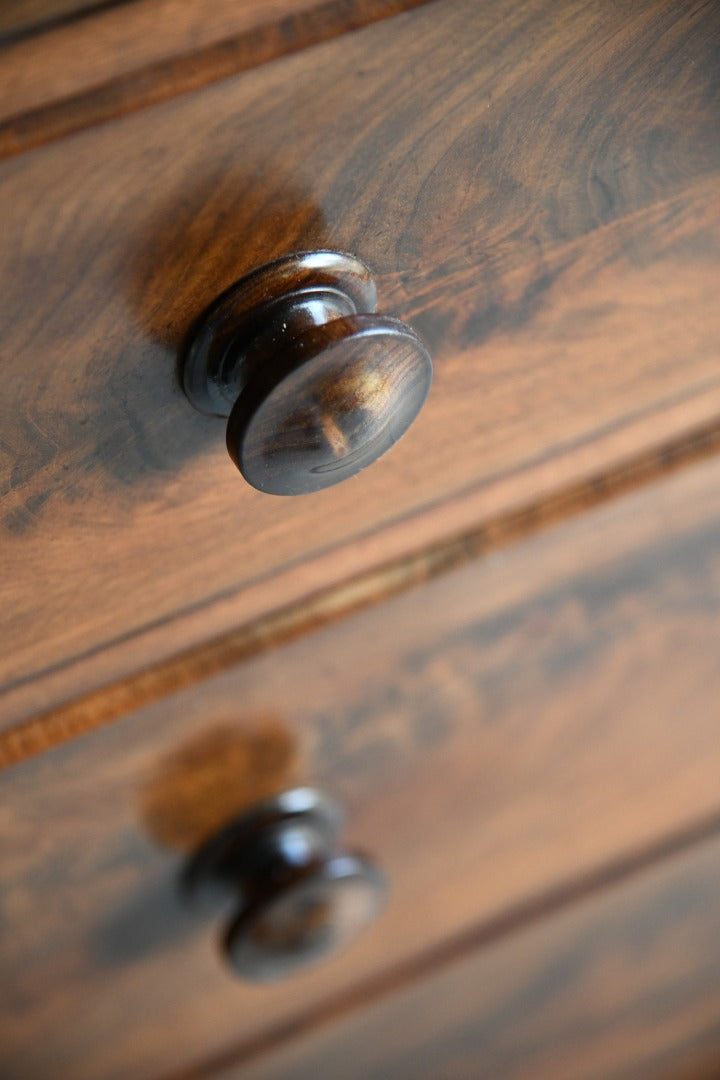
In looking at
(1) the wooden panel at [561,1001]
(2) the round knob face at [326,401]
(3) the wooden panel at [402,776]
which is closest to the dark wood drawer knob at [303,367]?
(2) the round knob face at [326,401]

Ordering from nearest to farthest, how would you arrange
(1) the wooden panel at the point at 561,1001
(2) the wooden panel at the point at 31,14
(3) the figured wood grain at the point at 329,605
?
(2) the wooden panel at the point at 31,14, (3) the figured wood grain at the point at 329,605, (1) the wooden panel at the point at 561,1001

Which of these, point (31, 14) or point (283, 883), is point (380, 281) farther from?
point (283, 883)

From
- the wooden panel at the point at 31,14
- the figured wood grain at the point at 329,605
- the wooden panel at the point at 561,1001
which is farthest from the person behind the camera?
the wooden panel at the point at 561,1001

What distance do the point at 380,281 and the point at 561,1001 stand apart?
1.37 ft

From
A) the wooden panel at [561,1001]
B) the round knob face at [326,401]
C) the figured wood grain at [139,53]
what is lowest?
the wooden panel at [561,1001]

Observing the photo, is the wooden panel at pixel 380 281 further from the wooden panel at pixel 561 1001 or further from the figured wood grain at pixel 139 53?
the wooden panel at pixel 561 1001

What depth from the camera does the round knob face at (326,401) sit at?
0.20m

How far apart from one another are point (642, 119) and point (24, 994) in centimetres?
34

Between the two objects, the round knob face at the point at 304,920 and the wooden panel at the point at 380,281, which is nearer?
the wooden panel at the point at 380,281

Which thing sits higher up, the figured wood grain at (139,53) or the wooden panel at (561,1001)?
the figured wood grain at (139,53)

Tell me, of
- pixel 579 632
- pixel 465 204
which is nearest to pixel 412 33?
pixel 465 204

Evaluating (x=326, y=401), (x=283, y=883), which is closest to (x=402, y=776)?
(x=283, y=883)

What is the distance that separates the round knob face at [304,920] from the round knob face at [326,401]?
0.17 m

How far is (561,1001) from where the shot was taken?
51 centimetres
